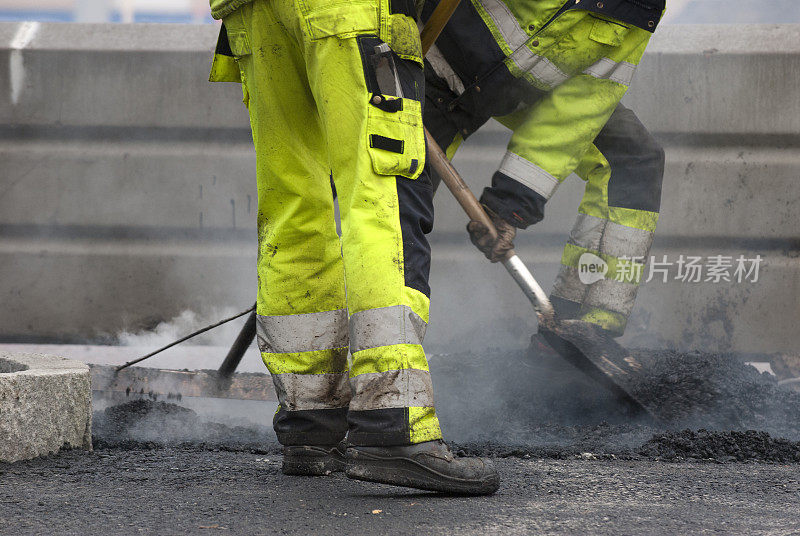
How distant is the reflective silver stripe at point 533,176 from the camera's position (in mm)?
2527

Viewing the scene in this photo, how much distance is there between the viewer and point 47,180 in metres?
3.46

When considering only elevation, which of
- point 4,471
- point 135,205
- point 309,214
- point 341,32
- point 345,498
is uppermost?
point 341,32

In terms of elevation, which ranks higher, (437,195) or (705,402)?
(437,195)

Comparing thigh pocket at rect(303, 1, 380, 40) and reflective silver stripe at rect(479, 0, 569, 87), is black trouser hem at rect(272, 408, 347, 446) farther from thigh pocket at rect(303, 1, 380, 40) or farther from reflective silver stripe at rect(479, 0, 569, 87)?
reflective silver stripe at rect(479, 0, 569, 87)

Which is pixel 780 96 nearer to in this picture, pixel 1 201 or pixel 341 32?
pixel 341 32

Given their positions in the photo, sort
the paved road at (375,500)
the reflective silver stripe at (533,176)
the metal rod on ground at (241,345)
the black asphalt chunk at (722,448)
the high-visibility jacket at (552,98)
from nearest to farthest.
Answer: the paved road at (375,500)
the black asphalt chunk at (722,448)
the high-visibility jacket at (552,98)
the reflective silver stripe at (533,176)
the metal rod on ground at (241,345)

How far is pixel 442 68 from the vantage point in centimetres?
258

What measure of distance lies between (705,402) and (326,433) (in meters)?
1.31

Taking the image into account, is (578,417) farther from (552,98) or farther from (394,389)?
(394,389)

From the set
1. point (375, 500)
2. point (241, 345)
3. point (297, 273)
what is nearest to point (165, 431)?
point (241, 345)

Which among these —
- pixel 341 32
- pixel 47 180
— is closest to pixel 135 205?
pixel 47 180

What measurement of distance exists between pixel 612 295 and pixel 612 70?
2.63ft

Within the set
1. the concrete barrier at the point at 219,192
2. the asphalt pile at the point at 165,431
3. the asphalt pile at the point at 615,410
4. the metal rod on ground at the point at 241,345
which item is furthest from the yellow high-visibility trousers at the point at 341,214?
the concrete barrier at the point at 219,192

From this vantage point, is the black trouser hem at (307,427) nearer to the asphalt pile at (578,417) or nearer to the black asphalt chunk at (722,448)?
the asphalt pile at (578,417)
